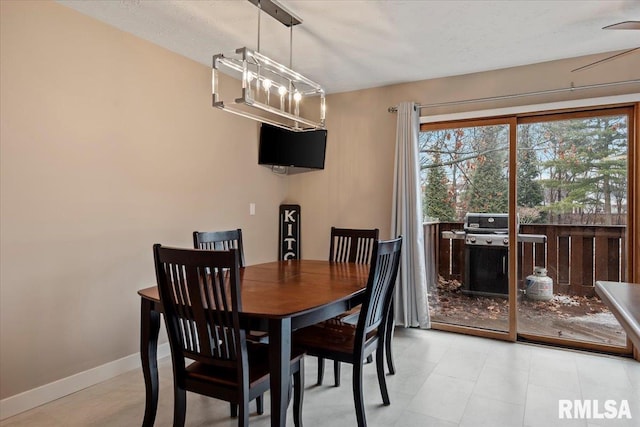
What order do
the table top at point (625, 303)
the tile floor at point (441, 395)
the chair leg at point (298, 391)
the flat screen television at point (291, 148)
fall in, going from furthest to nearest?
the flat screen television at point (291, 148)
the tile floor at point (441, 395)
the chair leg at point (298, 391)
the table top at point (625, 303)

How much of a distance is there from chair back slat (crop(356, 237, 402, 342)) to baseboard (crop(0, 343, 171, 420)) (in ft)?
6.23

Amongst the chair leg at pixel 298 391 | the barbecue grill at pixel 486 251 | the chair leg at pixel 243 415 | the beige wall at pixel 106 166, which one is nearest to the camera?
the chair leg at pixel 243 415

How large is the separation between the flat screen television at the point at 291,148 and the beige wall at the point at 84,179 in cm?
70

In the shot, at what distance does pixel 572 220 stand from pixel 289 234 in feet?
9.16

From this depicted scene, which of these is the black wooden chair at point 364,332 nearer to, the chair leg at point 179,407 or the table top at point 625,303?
the chair leg at point 179,407

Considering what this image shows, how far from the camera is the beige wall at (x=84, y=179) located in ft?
7.30

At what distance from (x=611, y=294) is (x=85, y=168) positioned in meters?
2.98

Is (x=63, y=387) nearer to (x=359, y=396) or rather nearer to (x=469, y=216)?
(x=359, y=396)

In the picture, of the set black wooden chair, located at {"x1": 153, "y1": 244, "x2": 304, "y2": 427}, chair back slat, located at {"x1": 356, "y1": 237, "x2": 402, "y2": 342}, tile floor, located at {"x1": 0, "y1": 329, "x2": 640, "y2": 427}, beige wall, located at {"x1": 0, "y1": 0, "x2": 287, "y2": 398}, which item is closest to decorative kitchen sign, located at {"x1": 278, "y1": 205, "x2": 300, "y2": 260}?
beige wall, located at {"x1": 0, "y1": 0, "x2": 287, "y2": 398}

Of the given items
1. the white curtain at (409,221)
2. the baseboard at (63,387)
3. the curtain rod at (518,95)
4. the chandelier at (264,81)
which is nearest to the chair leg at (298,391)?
the chandelier at (264,81)

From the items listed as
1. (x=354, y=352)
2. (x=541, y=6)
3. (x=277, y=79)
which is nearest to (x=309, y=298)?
(x=354, y=352)

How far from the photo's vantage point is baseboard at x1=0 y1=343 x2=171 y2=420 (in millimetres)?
A: 2186

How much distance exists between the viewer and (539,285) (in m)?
3.43

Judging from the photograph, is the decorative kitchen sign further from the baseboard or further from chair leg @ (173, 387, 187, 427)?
chair leg @ (173, 387, 187, 427)
